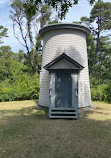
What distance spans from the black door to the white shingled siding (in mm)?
1183

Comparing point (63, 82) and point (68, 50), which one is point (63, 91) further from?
point (68, 50)

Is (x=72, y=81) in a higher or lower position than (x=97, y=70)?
lower

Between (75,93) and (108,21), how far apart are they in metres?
A: 20.7

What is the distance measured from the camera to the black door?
8.82 meters

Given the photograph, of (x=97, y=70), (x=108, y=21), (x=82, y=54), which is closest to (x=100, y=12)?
(x=108, y=21)

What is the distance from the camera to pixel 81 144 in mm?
4730

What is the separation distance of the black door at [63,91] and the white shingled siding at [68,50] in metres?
1.18

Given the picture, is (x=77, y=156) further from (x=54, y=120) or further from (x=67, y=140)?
(x=54, y=120)

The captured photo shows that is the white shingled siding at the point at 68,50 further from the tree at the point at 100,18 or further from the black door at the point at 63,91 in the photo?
the tree at the point at 100,18

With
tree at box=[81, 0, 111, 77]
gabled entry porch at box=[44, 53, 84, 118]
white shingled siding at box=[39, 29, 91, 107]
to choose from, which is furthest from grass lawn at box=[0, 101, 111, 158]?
tree at box=[81, 0, 111, 77]

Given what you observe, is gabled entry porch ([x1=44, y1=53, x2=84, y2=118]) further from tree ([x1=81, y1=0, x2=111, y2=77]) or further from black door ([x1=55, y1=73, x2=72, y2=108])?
tree ([x1=81, y1=0, x2=111, y2=77])

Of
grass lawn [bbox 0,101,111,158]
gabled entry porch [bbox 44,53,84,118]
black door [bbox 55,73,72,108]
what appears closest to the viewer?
grass lawn [bbox 0,101,111,158]

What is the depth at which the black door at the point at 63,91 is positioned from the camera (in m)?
8.82

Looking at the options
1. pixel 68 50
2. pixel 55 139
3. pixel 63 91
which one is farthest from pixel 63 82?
pixel 55 139
